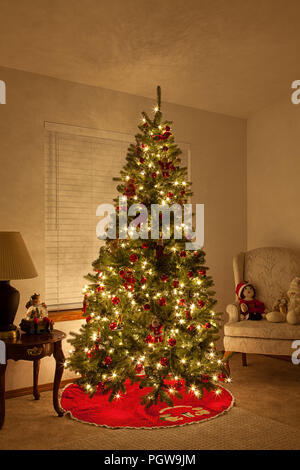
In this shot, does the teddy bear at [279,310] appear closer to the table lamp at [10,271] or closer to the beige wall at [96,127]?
the beige wall at [96,127]

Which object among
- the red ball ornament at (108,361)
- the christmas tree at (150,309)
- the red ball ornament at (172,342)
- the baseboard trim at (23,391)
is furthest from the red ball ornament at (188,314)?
the baseboard trim at (23,391)

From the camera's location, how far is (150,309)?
10.2 feet

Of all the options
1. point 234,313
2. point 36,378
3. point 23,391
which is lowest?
point 23,391

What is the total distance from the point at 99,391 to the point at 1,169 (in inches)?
76.8

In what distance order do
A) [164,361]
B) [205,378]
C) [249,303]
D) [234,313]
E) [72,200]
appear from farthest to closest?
[249,303] → [234,313] → [72,200] → [205,378] → [164,361]

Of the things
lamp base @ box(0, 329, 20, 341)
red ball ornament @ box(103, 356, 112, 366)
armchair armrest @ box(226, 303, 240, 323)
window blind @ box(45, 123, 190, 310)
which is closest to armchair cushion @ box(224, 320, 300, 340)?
armchair armrest @ box(226, 303, 240, 323)

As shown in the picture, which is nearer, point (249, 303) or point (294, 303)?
point (294, 303)

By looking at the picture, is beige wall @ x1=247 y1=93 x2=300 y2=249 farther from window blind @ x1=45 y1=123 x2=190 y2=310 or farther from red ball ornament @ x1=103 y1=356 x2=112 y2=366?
red ball ornament @ x1=103 y1=356 x2=112 y2=366

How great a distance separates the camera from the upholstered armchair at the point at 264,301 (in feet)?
12.4

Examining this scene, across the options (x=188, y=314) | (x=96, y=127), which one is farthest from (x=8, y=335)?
(x=96, y=127)

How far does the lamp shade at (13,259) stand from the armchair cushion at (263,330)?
6.15 ft

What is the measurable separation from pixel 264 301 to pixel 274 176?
1.38 metres

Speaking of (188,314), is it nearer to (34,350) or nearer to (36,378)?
(34,350)

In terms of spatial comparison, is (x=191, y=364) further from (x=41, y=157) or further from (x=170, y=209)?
(x=41, y=157)
